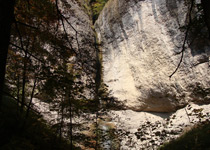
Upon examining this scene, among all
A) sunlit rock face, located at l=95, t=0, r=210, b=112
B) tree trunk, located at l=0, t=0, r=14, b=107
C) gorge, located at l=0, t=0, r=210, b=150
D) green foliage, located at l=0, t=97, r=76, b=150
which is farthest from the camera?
sunlit rock face, located at l=95, t=0, r=210, b=112

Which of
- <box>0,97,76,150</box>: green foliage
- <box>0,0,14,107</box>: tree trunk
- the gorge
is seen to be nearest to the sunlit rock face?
the gorge

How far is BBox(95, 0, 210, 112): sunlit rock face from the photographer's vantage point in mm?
8805

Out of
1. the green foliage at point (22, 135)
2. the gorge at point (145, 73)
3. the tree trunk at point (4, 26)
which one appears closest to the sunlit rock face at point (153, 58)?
the gorge at point (145, 73)

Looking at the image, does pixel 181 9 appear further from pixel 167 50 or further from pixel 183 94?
pixel 183 94

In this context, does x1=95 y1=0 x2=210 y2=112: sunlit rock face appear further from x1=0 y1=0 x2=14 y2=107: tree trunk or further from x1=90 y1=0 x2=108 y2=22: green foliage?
x1=0 y1=0 x2=14 y2=107: tree trunk

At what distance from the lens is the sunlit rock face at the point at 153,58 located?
8.80 m

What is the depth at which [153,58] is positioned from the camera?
10484mm

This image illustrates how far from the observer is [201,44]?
8.55m

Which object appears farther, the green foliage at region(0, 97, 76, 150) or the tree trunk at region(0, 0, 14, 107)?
the green foliage at region(0, 97, 76, 150)

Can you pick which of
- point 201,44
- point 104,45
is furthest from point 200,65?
point 104,45

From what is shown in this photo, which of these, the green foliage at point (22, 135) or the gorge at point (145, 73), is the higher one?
the gorge at point (145, 73)

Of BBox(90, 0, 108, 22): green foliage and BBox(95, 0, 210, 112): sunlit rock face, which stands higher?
BBox(90, 0, 108, 22): green foliage

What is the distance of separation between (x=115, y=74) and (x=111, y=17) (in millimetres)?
5530

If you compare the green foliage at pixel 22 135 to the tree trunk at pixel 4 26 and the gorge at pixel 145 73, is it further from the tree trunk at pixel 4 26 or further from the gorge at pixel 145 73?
the tree trunk at pixel 4 26
